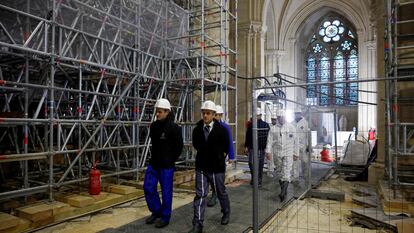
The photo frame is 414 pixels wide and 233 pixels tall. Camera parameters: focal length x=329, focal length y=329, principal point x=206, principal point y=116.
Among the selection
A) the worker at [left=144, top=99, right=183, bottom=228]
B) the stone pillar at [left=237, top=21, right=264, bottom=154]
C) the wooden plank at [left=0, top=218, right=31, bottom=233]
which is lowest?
the wooden plank at [left=0, top=218, right=31, bottom=233]

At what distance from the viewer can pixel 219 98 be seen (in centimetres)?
1092

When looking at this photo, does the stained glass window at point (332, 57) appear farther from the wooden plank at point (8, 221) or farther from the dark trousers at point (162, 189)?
the wooden plank at point (8, 221)

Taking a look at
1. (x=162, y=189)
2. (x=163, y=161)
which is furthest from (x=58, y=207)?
(x=163, y=161)

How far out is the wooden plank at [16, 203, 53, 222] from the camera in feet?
16.6

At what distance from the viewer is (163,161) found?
15.9ft

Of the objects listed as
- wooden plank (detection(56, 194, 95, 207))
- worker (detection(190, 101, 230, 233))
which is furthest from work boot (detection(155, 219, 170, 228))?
wooden plank (detection(56, 194, 95, 207))

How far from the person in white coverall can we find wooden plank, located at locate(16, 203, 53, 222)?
14.1 feet

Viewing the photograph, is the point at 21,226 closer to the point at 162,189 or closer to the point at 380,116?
the point at 162,189

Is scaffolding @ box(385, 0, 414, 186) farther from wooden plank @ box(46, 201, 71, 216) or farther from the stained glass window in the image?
the stained glass window

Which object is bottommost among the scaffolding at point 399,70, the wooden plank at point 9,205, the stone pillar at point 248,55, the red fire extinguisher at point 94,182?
the wooden plank at point 9,205

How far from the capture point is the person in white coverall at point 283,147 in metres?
6.75

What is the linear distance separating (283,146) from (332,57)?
79.3ft

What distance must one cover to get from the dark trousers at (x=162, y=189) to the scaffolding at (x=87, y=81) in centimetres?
191

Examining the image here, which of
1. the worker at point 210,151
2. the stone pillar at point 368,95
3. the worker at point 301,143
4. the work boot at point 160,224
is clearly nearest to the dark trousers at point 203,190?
the worker at point 210,151
